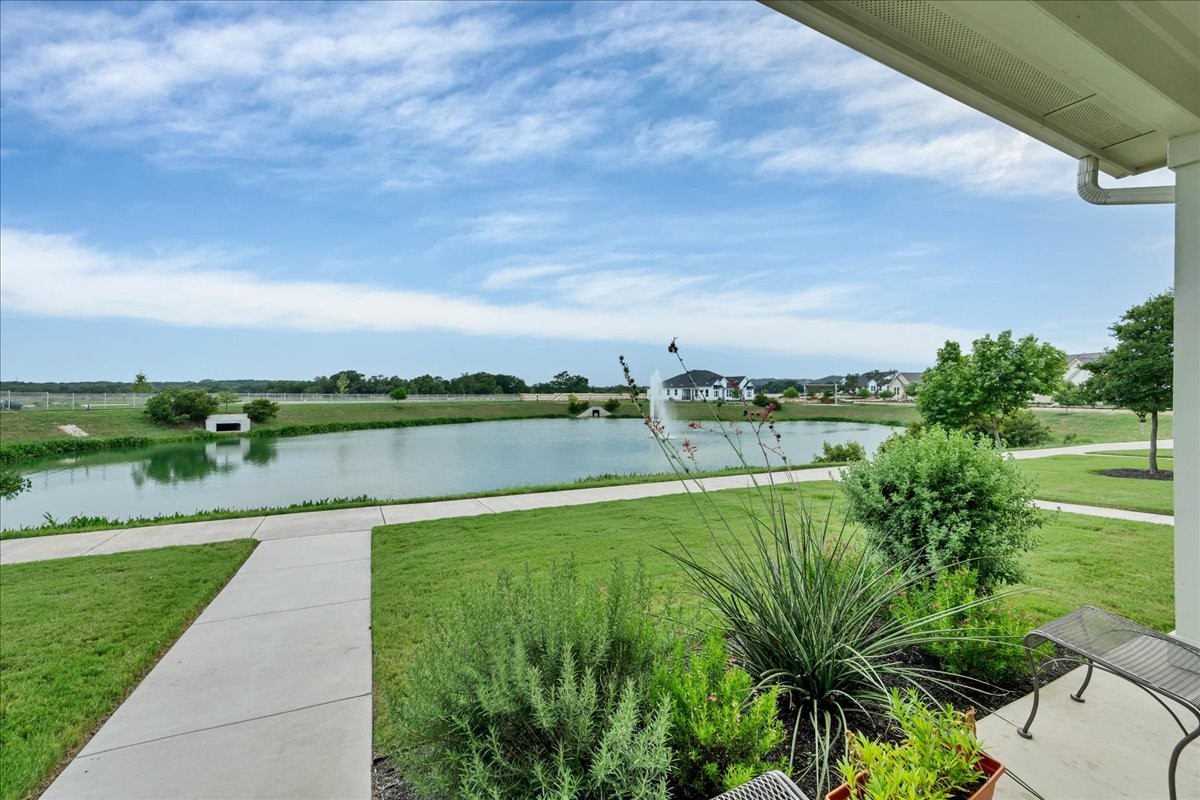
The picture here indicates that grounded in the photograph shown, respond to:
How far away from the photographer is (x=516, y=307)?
2516cm

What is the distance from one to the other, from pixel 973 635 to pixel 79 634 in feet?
15.3

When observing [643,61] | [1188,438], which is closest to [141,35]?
[643,61]

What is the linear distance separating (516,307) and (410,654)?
23.6 meters

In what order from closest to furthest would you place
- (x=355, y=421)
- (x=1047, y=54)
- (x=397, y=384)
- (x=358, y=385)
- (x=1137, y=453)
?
(x=1047, y=54)
(x=1137, y=453)
(x=355, y=421)
(x=397, y=384)
(x=358, y=385)

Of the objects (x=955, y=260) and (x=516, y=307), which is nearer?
(x=955, y=260)

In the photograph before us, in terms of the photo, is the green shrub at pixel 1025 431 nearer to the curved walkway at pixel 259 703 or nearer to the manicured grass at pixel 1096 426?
the manicured grass at pixel 1096 426

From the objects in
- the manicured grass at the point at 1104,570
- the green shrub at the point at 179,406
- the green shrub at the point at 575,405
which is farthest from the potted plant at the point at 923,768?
the green shrub at the point at 179,406

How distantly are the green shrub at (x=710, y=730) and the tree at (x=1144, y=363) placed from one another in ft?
36.6

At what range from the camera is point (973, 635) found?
2.08 metres

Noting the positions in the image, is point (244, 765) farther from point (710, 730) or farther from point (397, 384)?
point (397, 384)

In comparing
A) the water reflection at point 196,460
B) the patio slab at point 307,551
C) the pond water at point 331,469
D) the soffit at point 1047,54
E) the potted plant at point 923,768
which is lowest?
the water reflection at point 196,460

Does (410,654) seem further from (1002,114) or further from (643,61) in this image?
(643,61)

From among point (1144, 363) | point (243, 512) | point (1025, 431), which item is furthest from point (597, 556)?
point (1025, 431)

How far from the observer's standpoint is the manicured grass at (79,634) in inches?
77.5
